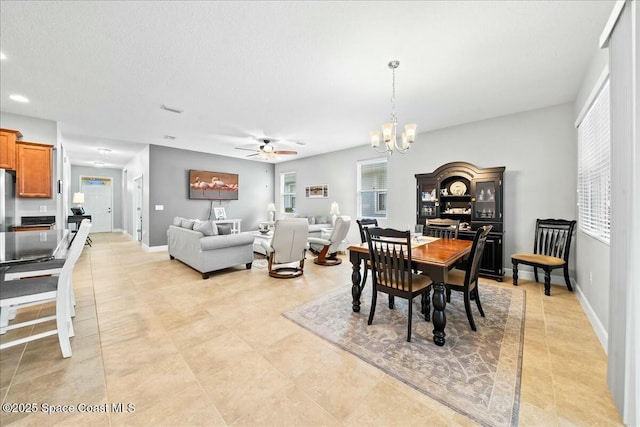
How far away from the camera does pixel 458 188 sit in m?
4.48

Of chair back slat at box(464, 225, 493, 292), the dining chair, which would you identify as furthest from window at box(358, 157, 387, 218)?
the dining chair

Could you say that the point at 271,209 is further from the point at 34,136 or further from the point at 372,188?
the point at 34,136

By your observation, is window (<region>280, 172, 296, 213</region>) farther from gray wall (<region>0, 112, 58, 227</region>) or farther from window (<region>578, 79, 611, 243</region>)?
window (<region>578, 79, 611, 243</region>)

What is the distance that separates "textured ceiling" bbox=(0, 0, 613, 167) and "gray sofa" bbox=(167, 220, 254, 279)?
202cm

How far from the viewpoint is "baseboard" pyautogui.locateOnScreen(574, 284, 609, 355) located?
6.96 ft

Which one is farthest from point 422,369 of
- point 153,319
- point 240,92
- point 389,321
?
point 240,92

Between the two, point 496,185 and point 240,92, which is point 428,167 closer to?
point 496,185

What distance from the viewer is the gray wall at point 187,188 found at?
6.41 meters

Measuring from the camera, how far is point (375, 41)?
226cm

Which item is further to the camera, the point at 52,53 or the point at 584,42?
the point at 52,53

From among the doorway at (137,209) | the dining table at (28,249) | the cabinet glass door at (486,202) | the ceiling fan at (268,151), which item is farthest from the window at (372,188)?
the doorway at (137,209)

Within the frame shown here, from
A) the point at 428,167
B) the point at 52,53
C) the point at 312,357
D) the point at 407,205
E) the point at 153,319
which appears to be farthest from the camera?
the point at 407,205

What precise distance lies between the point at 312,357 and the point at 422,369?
2.71 ft

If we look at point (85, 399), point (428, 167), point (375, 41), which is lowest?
point (85, 399)
